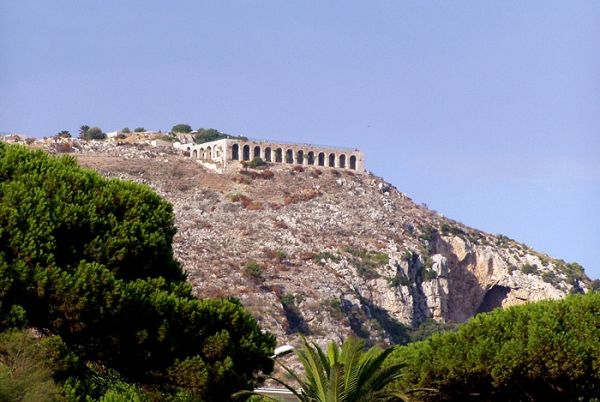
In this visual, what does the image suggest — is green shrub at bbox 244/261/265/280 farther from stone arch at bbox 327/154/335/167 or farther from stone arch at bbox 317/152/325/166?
stone arch at bbox 327/154/335/167

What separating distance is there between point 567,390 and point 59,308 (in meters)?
11.5

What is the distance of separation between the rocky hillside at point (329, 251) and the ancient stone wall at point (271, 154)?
2169mm

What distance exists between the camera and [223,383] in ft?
70.8

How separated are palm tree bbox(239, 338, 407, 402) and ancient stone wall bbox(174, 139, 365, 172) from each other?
316 feet

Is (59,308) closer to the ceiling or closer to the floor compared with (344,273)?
closer to the floor

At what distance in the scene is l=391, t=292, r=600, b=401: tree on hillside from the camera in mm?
25984

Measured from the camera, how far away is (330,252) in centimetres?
10638

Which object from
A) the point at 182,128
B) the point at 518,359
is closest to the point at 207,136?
the point at 182,128

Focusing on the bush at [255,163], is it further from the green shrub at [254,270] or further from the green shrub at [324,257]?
the green shrub at [254,270]

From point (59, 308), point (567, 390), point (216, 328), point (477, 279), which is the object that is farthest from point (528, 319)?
point (477, 279)

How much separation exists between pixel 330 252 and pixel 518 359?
3166 inches

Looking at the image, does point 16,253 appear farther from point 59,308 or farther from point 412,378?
point 412,378

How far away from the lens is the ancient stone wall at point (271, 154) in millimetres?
120812

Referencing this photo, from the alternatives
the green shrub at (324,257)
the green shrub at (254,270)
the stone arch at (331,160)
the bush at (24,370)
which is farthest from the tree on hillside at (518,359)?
the stone arch at (331,160)
